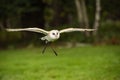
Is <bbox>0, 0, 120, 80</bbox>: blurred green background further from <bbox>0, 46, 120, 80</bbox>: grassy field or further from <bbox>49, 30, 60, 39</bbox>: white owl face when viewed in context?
<bbox>49, 30, 60, 39</bbox>: white owl face

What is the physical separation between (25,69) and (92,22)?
41.2ft

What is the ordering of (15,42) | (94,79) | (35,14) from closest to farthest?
1. (94,79)
2. (15,42)
3. (35,14)

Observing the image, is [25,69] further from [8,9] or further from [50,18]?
[50,18]

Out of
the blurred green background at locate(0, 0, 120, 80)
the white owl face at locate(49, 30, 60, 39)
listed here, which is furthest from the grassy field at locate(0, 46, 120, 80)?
the white owl face at locate(49, 30, 60, 39)

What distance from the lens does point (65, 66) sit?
14.1m

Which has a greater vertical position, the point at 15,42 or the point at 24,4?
the point at 24,4

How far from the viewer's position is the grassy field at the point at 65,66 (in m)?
12.0

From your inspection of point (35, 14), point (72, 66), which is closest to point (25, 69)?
point (72, 66)

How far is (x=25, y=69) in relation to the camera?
14.0 meters

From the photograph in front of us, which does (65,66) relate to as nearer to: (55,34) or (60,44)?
(55,34)

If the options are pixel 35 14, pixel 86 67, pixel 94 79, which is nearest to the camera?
pixel 94 79

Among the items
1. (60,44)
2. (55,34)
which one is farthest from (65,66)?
(60,44)

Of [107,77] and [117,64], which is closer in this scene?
[107,77]

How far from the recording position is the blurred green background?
504 inches
